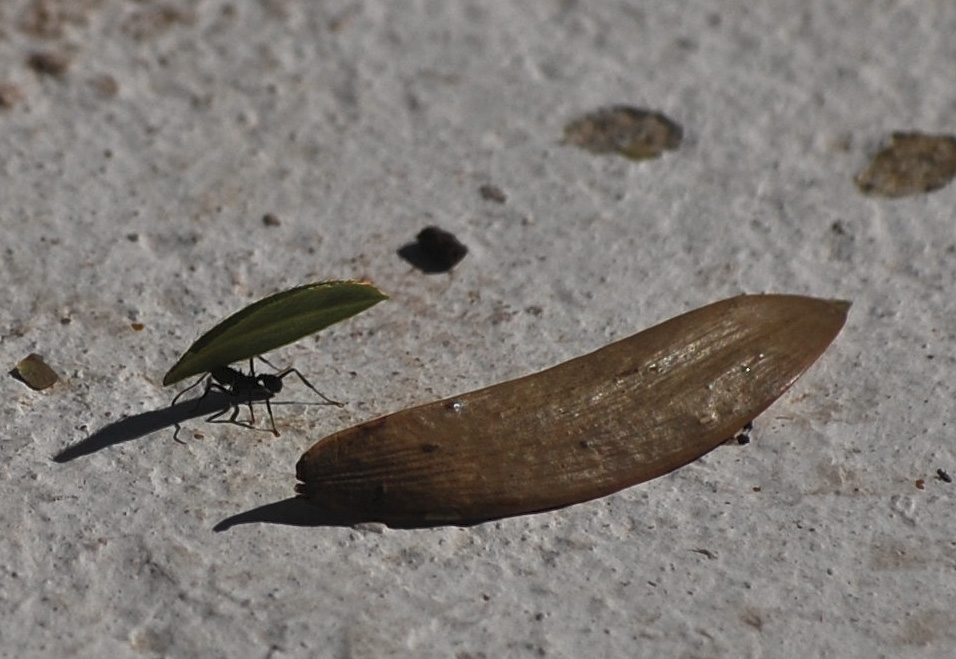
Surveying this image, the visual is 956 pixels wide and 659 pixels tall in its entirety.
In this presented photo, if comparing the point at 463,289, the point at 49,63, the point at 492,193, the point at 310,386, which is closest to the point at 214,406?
the point at 310,386

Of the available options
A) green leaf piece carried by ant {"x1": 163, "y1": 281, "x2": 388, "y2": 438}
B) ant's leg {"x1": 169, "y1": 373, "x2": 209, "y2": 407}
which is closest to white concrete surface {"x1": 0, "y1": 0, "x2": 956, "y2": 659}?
ant's leg {"x1": 169, "y1": 373, "x2": 209, "y2": 407}

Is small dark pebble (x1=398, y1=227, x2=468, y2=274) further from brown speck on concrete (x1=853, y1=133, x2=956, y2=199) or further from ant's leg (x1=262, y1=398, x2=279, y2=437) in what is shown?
brown speck on concrete (x1=853, y1=133, x2=956, y2=199)

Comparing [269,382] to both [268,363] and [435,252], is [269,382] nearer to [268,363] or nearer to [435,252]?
[268,363]

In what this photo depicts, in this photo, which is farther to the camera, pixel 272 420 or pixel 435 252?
pixel 435 252

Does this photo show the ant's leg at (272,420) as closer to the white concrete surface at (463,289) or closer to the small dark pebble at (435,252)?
the white concrete surface at (463,289)

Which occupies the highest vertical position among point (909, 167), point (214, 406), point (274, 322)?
point (909, 167)

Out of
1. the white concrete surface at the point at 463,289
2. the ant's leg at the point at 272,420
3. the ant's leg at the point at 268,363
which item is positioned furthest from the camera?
the ant's leg at the point at 268,363

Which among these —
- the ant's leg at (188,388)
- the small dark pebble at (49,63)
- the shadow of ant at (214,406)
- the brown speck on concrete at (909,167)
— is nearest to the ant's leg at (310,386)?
the shadow of ant at (214,406)

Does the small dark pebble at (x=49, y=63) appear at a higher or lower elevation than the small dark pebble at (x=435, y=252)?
higher
